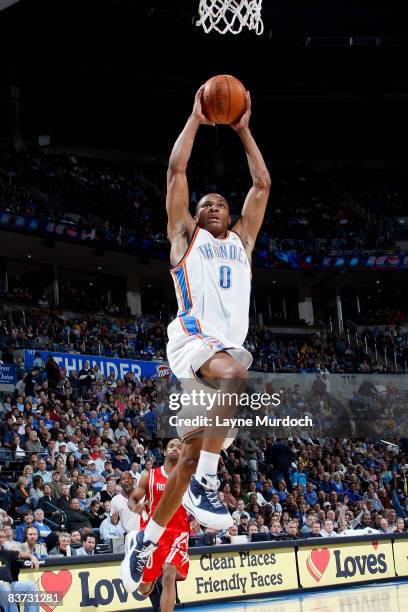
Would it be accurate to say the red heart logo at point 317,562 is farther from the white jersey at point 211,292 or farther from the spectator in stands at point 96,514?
the white jersey at point 211,292

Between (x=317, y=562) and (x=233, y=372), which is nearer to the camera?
(x=233, y=372)

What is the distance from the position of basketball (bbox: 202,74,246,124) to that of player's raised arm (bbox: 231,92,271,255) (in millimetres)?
143

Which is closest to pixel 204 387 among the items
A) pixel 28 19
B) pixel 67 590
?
pixel 67 590

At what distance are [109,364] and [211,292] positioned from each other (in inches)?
696

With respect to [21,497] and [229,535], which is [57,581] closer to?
[21,497]

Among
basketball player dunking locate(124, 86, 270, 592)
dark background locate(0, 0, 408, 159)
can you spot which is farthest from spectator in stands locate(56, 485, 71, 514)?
dark background locate(0, 0, 408, 159)

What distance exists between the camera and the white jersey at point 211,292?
582 centimetres

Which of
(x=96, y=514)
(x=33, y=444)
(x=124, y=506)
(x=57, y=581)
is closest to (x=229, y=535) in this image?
(x=124, y=506)

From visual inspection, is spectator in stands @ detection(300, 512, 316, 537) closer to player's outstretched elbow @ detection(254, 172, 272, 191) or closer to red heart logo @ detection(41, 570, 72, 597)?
red heart logo @ detection(41, 570, 72, 597)

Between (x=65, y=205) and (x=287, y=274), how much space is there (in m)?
10.4

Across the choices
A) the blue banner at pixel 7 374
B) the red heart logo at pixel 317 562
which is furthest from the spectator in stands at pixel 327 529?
the blue banner at pixel 7 374

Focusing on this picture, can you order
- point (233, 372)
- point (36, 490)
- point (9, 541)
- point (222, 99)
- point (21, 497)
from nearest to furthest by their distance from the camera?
point (233, 372) → point (222, 99) → point (9, 541) → point (21, 497) → point (36, 490)

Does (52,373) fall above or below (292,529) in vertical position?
above

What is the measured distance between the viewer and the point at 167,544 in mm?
9086
